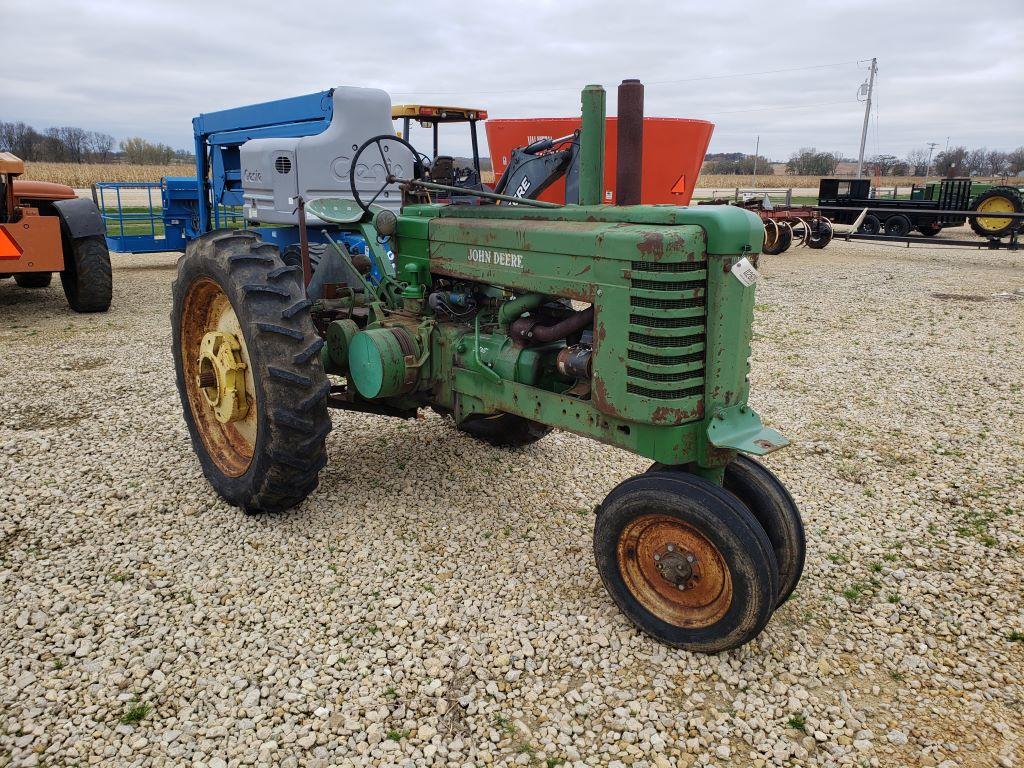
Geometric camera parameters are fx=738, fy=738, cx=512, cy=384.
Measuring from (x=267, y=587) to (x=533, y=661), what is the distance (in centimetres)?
116

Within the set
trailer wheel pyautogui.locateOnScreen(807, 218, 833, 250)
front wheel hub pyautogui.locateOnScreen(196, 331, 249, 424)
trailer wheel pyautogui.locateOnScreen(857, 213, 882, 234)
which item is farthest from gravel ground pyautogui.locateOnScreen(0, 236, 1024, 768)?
trailer wheel pyautogui.locateOnScreen(857, 213, 882, 234)

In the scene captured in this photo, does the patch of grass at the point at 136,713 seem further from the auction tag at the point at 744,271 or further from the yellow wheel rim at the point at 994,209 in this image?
the yellow wheel rim at the point at 994,209

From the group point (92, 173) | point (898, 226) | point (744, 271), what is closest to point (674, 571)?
point (744, 271)

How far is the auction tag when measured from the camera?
2541mm

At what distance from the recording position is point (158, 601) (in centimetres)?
290

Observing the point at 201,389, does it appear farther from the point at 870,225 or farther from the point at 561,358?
the point at 870,225

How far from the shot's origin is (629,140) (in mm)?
2824

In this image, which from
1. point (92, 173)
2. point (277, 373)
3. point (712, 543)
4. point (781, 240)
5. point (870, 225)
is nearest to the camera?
point (712, 543)

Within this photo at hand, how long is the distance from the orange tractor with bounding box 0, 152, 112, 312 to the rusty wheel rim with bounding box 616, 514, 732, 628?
7.45 metres

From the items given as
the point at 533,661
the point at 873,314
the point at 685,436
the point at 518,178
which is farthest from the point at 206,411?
the point at 873,314

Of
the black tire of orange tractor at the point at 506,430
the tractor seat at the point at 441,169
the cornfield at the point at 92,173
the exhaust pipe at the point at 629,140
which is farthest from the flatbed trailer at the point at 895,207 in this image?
the cornfield at the point at 92,173

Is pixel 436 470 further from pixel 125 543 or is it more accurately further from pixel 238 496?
pixel 125 543

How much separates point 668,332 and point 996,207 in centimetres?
1965

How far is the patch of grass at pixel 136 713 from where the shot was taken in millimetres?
2295
